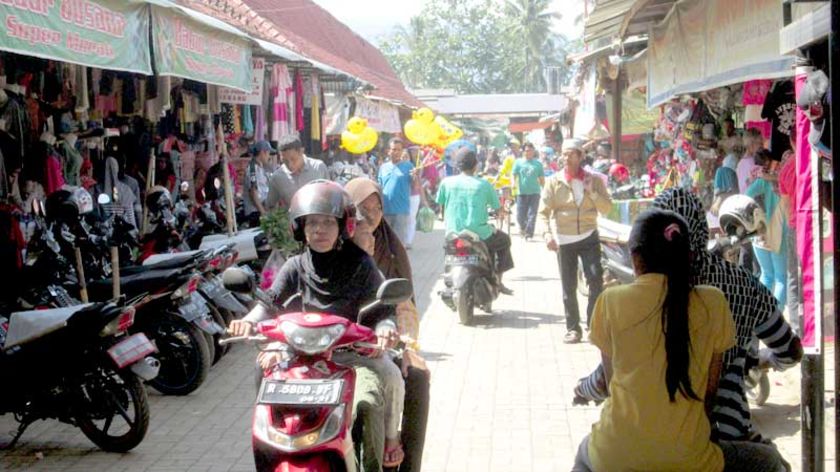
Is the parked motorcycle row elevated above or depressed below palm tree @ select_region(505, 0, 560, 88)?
below

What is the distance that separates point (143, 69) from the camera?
26.1ft

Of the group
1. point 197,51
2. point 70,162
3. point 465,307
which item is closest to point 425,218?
point 465,307

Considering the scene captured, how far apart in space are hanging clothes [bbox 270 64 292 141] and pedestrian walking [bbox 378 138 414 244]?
5.02ft

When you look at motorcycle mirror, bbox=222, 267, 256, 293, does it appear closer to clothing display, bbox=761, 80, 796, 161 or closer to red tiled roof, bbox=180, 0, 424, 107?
clothing display, bbox=761, 80, 796, 161

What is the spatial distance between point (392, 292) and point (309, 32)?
22.0 metres

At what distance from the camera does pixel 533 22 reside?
3169 inches

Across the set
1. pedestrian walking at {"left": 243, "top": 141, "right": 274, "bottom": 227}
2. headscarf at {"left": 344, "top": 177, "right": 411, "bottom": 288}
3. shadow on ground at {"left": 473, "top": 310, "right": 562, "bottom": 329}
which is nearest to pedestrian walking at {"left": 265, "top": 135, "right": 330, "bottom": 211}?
pedestrian walking at {"left": 243, "top": 141, "right": 274, "bottom": 227}

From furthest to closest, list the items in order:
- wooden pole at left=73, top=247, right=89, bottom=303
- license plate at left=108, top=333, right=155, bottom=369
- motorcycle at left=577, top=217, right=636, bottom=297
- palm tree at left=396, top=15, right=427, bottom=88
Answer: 1. palm tree at left=396, top=15, right=427, bottom=88
2. motorcycle at left=577, top=217, right=636, bottom=297
3. wooden pole at left=73, top=247, right=89, bottom=303
4. license plate at left=108, top=333, right=155, bottom=369

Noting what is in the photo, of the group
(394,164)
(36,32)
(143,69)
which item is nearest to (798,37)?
(36,32)

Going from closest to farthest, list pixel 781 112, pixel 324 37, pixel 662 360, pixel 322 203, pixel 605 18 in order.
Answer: pixel 662 360 → pixel 322 203 → pixel 781 112 → pixel 605 18 → pixel 324 37

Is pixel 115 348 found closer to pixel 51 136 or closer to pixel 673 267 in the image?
pixel 51 136

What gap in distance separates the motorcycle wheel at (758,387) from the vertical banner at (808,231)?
6.54 feet

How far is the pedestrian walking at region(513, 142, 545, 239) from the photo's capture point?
66.1 ft

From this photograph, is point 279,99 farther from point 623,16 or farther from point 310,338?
point 310,338
